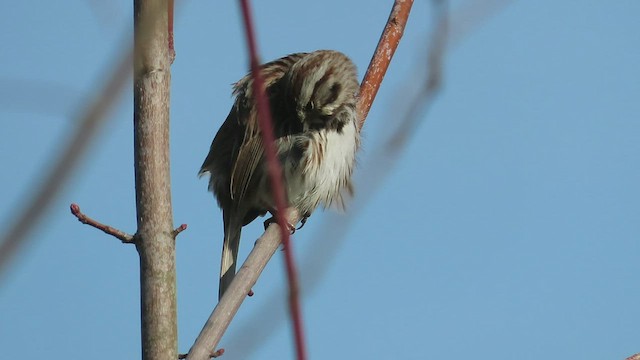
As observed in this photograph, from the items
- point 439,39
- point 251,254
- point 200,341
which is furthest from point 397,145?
point 251,254

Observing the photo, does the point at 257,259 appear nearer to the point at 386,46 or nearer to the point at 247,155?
the point at 386,46

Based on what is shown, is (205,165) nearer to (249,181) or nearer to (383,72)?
(249,181)

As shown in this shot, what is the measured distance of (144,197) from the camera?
10.6 ft

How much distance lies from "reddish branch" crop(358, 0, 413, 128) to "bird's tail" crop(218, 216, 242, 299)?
1203 mm

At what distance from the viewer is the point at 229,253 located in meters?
5.75

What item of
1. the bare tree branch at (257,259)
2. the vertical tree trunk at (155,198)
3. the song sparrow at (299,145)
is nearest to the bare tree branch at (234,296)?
the bare tree branch at (257,259)

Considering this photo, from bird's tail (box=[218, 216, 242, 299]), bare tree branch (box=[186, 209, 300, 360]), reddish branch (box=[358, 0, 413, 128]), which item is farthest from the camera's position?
bird's tail (box=[218, 216, 242, 299])

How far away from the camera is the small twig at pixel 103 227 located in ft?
10.7

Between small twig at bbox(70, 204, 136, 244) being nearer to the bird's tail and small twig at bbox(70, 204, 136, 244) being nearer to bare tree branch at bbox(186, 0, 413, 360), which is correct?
bare tree branch at bbox(186, 0, 413, 360)

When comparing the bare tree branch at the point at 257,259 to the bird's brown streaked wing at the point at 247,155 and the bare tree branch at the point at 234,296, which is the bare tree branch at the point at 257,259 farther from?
the bird's brown streaked wing at the point at 247,155

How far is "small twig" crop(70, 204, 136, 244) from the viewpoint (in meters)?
3.26

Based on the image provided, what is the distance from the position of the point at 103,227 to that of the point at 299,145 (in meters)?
2.69

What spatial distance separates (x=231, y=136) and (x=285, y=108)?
458 mm

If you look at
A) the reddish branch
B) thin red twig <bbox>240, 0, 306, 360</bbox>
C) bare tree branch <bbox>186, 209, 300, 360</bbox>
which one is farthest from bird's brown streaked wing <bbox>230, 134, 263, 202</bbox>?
thin red twig <bbox>240, 0, 306, 360</bbox>
